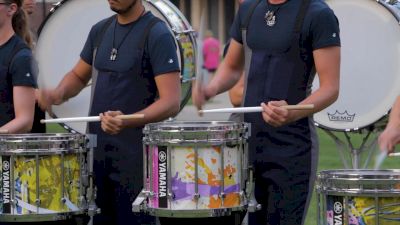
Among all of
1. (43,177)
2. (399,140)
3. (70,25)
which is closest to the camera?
(399,140)

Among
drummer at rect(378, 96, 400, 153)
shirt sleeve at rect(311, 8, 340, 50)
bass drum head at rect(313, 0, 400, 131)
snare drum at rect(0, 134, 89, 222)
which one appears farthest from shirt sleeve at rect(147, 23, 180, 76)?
bass drum head at rect(313, 0, 400, 131)

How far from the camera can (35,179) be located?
5016 millimetres

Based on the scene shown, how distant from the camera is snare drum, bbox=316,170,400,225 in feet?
14.4

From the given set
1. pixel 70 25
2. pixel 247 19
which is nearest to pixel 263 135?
pixel 247 19

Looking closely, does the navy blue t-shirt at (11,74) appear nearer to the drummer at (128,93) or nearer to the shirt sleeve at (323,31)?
the drummer at (128,93)

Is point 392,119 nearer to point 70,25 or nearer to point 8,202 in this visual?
point 8,202

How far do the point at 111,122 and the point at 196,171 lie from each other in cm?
57

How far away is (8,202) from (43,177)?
7.2 inches

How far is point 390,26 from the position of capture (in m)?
8.52

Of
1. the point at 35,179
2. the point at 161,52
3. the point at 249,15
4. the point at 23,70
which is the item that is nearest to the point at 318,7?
the point at 249,15

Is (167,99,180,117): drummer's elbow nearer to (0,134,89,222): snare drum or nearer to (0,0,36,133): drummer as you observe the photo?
(0,134,89,222): snare drum

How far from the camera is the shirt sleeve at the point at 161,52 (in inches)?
211

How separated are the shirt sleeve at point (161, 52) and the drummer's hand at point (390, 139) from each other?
1.15 meters

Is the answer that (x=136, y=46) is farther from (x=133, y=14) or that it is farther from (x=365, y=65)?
(x=365, y=65)
